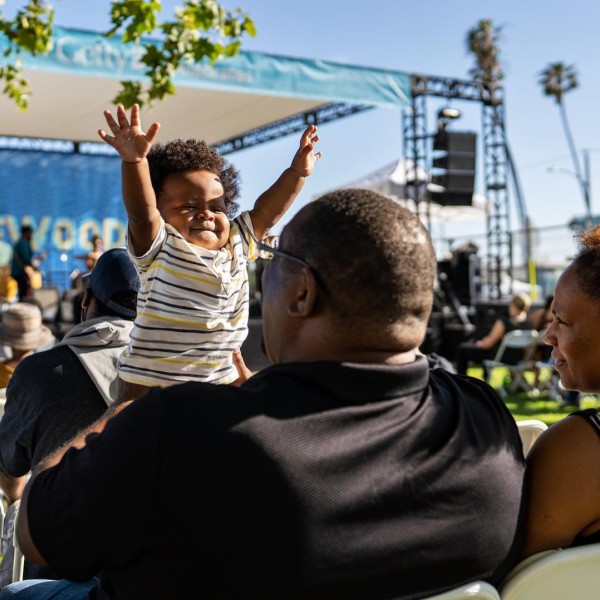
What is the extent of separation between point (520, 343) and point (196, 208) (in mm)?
8140

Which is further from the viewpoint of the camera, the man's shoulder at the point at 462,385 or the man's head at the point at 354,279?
the man's shoulder at the point at 462,385

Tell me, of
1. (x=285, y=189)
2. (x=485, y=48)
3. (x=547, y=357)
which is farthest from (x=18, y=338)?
(x=485, y=48)

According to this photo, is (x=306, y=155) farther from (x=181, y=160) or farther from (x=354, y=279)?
(x=354, y=279)

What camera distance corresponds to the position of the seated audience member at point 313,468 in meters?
1.24

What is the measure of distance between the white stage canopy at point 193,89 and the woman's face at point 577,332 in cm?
700

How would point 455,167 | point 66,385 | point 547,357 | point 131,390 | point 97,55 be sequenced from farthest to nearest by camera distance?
point 455,167, point 547,357, point 97,55, point 66,385, point 131,390

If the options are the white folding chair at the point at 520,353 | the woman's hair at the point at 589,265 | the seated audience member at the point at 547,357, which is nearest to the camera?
the woman's hair at the point at 589,265

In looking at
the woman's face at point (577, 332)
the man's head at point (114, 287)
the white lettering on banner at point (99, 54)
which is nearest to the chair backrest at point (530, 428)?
the woman's face at point (577, 332)

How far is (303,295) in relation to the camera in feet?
4.59

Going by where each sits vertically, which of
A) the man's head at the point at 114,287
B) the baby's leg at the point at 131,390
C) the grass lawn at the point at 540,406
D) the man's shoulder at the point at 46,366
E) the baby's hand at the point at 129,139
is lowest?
the grass lawn at the point at 540,406

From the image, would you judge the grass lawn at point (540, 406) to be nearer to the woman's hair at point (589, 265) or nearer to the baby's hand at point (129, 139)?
Result: the woman's hair at point (589, 265)

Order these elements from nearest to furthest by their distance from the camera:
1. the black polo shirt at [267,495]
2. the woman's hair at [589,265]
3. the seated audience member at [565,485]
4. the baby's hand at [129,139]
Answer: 1. the black polo shirt at [267,495]
2. the seated audience member at [565,485]
3. the woman's hair at [589,265]
4. the baby's hand at [129,139]

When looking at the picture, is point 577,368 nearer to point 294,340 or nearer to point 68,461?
point 294,340

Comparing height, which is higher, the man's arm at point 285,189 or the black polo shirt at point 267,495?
the man's arm at point 285,189
